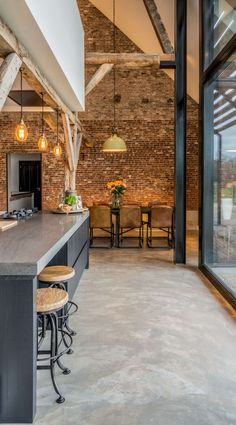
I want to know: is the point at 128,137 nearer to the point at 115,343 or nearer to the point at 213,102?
the point at 213,102

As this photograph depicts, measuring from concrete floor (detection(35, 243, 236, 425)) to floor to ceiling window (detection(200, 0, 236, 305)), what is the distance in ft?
2.07

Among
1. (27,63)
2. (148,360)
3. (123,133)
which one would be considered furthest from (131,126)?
(148,360)

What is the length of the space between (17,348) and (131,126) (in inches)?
324

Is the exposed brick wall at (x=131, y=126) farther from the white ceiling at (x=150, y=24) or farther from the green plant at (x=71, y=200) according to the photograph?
the green plant at (x=71, y=200)

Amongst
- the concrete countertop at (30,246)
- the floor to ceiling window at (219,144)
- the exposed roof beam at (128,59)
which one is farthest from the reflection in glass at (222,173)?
the concrete countertop at (30,246)

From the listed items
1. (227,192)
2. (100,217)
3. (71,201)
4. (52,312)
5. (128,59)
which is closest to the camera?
(52,312)

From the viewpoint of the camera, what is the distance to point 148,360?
260cm

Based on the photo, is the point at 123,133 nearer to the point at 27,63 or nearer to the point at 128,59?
the point at 128,59

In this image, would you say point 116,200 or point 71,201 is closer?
point 71,201

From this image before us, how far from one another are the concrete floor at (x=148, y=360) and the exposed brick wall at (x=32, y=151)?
17.8 ft

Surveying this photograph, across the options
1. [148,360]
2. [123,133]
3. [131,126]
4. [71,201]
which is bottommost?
[148,360]

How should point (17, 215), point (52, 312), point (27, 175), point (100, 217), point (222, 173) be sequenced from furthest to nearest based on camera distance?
point (27, 175)
point (100, 217)
point (222, 173)
point (17, 215)
point (52, 312)

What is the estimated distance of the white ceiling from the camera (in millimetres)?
6204

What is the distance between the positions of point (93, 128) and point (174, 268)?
535cm
